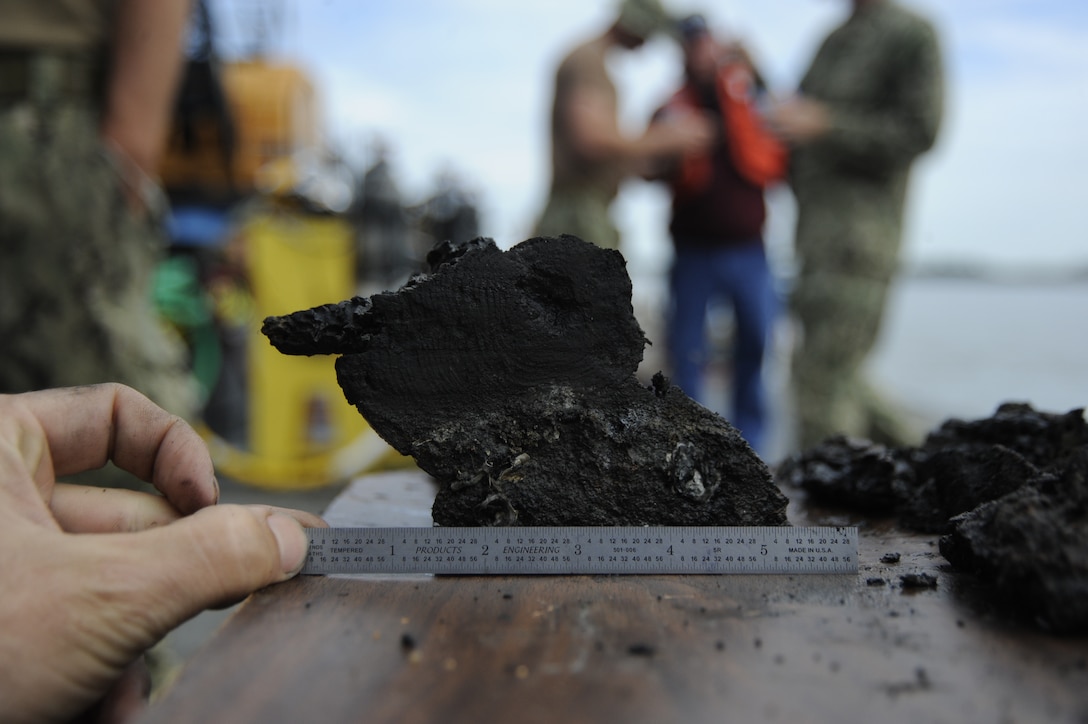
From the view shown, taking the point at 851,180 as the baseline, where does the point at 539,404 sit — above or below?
below

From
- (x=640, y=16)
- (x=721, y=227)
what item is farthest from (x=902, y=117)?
(x=640, y=16)

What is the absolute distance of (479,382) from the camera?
165cm

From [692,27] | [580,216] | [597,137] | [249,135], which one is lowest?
[249,135]

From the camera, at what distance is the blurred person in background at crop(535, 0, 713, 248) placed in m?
3.71

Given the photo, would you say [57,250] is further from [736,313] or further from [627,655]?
[736,313]

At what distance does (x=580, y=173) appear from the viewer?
388 centimetres

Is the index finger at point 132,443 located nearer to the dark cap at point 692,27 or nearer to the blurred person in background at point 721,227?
the blurred person in background at point 721,227

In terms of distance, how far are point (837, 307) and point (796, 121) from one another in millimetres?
1118

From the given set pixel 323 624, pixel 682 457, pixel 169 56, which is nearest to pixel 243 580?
pixel 323 624

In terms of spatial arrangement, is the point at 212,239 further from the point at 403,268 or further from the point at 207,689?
the point at 207,689

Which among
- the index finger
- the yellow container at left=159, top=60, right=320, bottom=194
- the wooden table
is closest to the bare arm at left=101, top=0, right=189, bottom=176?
the index finger

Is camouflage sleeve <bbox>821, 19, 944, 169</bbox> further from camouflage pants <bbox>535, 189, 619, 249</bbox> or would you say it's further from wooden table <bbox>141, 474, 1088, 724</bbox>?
wooden table <bbox>141, 474, 1088, 724</bbox>

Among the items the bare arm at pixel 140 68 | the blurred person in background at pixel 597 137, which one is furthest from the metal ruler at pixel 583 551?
the blurred person in background at pixel 597 137

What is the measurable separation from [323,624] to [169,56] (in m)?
2.24
